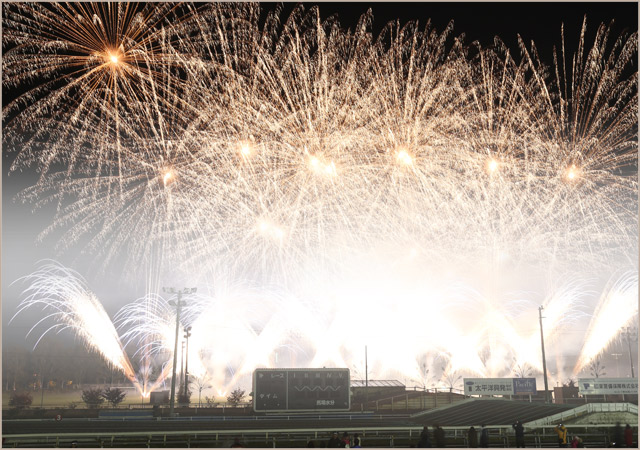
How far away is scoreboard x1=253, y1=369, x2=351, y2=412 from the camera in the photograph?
34562mm

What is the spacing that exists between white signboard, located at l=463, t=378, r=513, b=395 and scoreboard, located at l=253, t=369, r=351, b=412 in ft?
44.1

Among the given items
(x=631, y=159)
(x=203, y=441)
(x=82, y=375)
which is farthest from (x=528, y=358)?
(x=82, y=375)

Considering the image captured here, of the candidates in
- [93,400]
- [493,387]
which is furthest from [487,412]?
→ [93,400]

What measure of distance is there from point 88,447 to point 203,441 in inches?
188

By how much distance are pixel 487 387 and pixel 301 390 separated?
17065 mm

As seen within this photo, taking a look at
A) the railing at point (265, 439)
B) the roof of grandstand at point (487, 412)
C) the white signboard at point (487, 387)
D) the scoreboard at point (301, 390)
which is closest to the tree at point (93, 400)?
the scoreboard at point (301, 390)

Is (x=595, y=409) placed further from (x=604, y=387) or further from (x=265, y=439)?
(x=265, y=439)

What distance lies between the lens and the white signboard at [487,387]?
145ft

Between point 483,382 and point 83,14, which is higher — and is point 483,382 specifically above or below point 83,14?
below

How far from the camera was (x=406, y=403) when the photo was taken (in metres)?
44.7

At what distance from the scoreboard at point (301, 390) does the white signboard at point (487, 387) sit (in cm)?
1343

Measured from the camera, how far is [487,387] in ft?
145

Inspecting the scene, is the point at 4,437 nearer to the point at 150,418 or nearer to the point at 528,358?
the point at 150,418

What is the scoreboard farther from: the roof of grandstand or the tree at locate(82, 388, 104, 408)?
the tree at locate(82, 388, 104, 408)
